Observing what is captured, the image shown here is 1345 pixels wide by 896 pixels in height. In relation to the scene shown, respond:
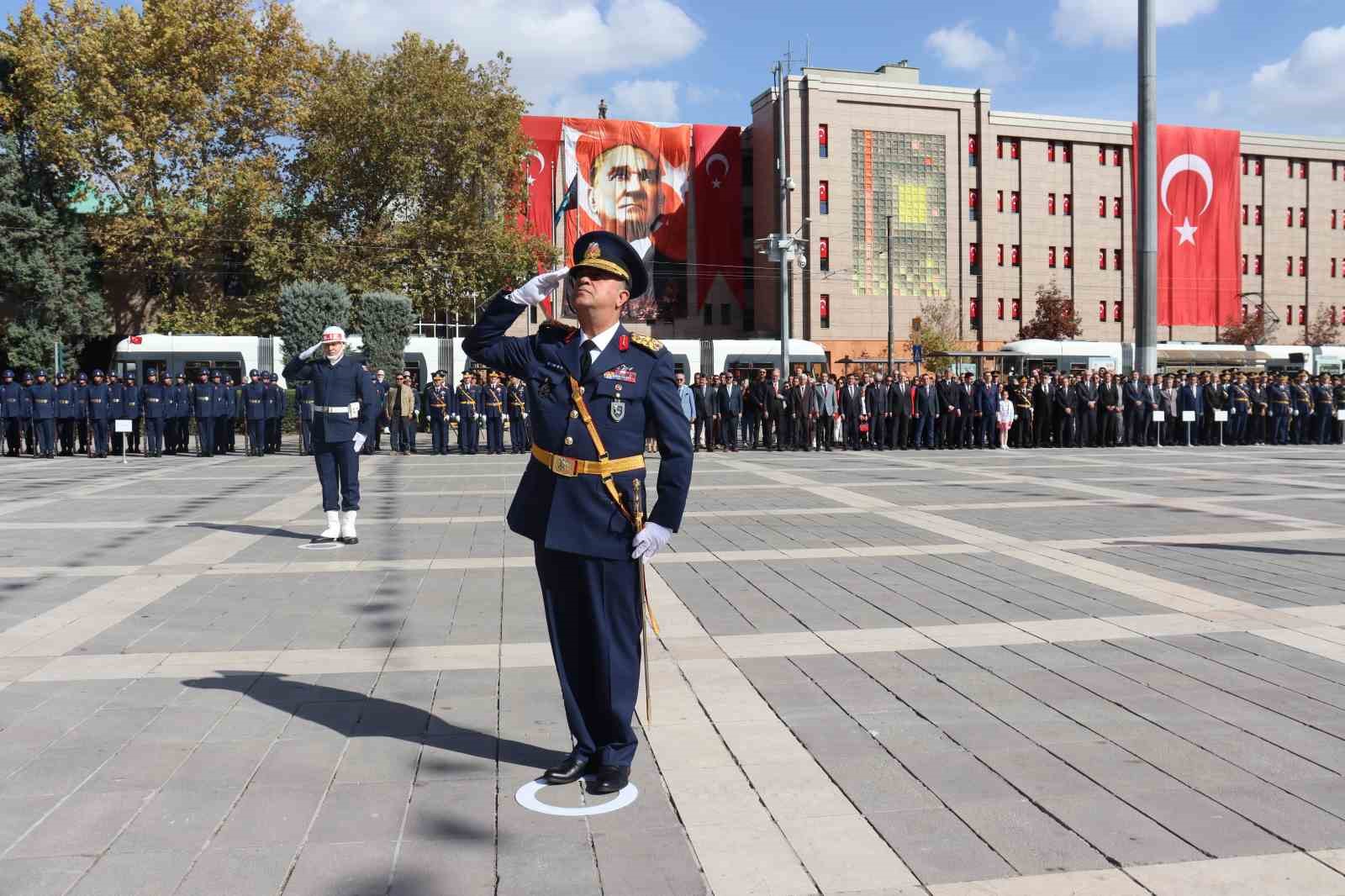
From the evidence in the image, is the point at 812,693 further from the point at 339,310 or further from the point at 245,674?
the point at 339,310

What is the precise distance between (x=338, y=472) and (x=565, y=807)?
725cm

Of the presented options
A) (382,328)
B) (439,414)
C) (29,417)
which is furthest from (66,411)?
(382,328)

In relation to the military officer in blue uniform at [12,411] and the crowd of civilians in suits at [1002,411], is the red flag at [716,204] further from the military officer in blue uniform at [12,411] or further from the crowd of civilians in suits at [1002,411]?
the military officer in blue uniform at [12,411]

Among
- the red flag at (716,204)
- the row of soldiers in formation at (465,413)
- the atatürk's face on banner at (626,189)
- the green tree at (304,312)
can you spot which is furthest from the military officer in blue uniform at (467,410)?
the red flag at (716,204)

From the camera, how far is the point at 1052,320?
208ft

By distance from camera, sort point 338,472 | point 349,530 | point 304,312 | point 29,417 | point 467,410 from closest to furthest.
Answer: point 349,530
point 338,472
point 29,417
point 467,410
point 304,312

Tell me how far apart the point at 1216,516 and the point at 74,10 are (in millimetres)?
42296

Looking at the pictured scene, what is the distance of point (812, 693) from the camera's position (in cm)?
529

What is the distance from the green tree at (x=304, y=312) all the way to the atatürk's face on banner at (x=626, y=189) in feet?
94.1

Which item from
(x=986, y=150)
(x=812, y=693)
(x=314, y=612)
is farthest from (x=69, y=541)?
(x=986, y=150)

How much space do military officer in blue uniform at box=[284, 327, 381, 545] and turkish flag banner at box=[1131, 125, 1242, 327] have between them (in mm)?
64115

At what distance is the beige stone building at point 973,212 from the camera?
6238 cm

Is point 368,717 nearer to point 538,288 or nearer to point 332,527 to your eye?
point 538,288

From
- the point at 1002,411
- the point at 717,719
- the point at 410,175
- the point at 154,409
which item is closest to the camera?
the point at 717,719
